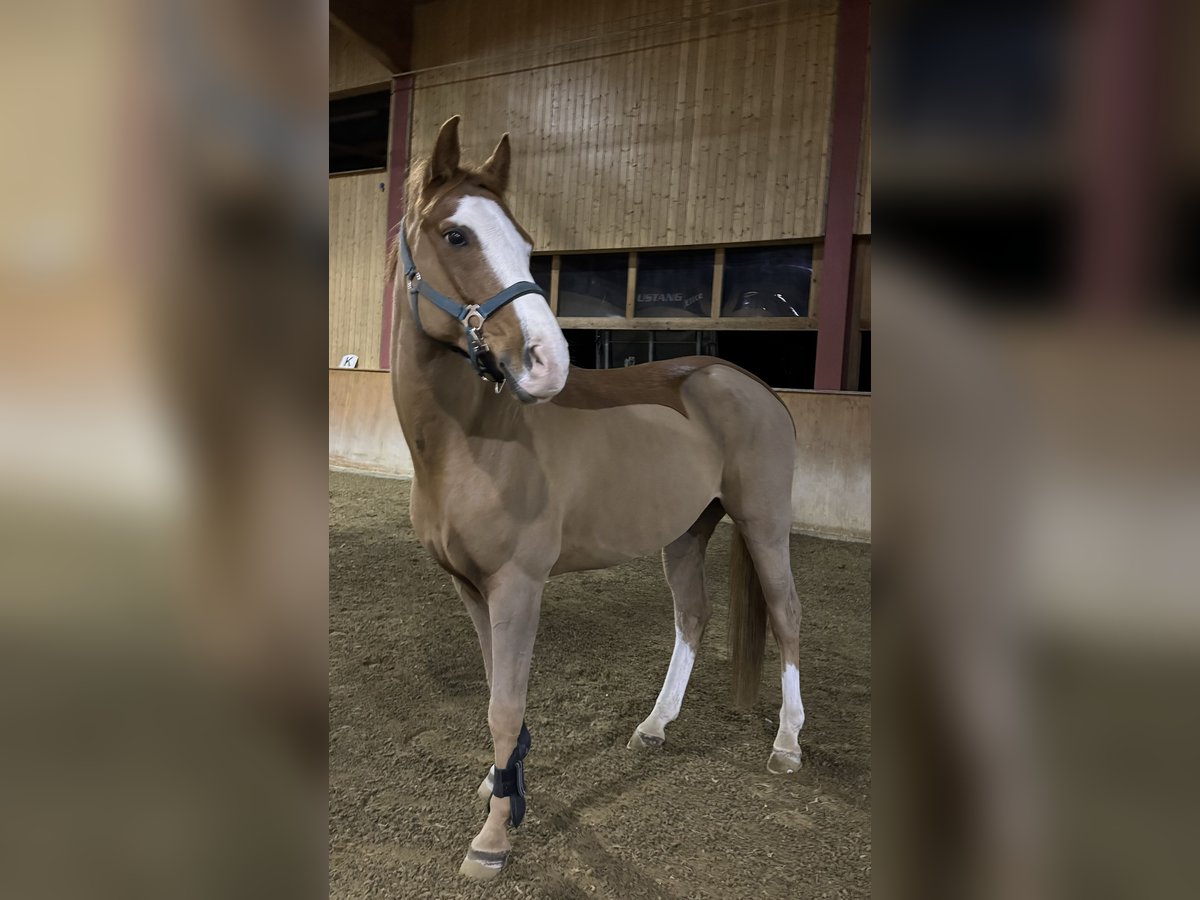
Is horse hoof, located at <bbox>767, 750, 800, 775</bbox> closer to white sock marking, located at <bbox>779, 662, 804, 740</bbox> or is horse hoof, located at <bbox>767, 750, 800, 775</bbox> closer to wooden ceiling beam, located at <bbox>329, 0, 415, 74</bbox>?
white sock marking, located at <bbox>779, 662, 804, 740</bbox>

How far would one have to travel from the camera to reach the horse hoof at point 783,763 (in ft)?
Result: 5.79

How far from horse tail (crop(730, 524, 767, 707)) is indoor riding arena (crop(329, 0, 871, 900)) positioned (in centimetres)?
12

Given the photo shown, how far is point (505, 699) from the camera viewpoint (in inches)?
54.1

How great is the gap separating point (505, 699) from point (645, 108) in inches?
237

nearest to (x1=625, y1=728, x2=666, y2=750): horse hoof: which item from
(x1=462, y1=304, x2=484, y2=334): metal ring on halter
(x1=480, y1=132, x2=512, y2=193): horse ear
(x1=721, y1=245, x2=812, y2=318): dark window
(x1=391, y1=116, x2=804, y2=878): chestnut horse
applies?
(x1=391, y1=116, x2=804, y2=878): chestnut horse

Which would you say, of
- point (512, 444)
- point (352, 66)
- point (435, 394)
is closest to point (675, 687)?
point (512, 444)

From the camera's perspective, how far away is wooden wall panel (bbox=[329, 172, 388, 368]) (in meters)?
7.61
